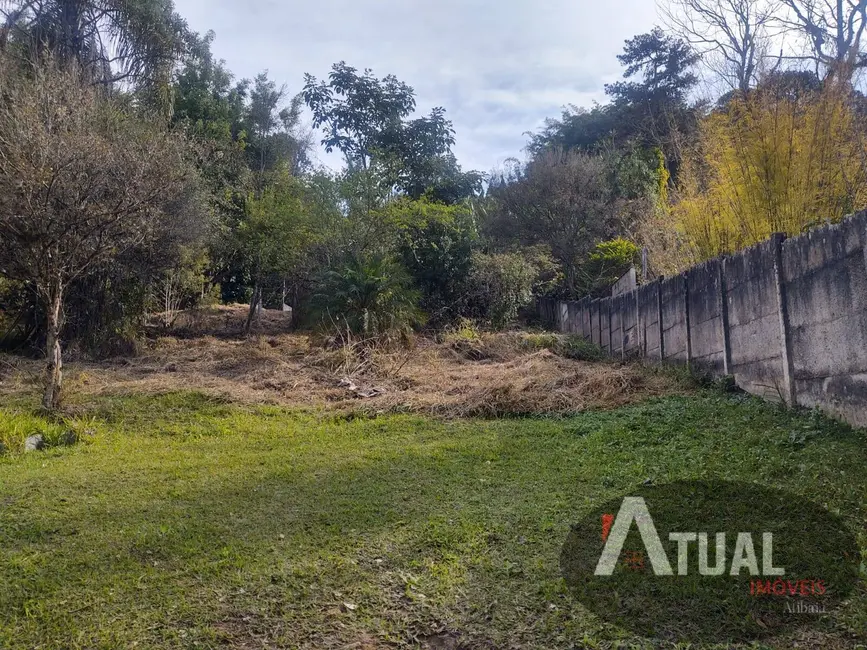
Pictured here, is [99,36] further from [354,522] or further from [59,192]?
[354,522]

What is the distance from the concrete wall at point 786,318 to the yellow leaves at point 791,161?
2.70 ft

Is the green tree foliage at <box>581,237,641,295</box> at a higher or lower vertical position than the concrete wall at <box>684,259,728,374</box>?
higher

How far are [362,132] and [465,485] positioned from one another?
53.4ft

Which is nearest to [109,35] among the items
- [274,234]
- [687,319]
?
[274,234]

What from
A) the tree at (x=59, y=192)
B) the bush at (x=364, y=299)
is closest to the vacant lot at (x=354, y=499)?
the tree at (x=59, y=192)

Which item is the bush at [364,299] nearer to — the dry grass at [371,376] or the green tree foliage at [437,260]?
the dry grass at [371,376]

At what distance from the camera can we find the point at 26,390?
7738 millimetres

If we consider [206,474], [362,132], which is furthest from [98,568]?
[362,132]

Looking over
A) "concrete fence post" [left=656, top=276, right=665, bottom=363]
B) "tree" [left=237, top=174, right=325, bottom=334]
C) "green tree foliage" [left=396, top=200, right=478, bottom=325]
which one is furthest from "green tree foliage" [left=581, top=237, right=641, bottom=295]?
"tree" [left=237, top=174, right=325, bottom=334]

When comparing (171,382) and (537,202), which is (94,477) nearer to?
(171,382)

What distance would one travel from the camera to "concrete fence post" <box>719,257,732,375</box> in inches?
248

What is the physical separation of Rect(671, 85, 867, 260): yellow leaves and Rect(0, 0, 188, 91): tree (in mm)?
10974

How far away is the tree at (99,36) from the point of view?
37.2 feet

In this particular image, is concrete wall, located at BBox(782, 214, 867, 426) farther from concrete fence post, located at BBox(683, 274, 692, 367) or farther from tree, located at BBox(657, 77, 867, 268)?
concrete fence post, located at BBox(683, 274, 692, 367)
